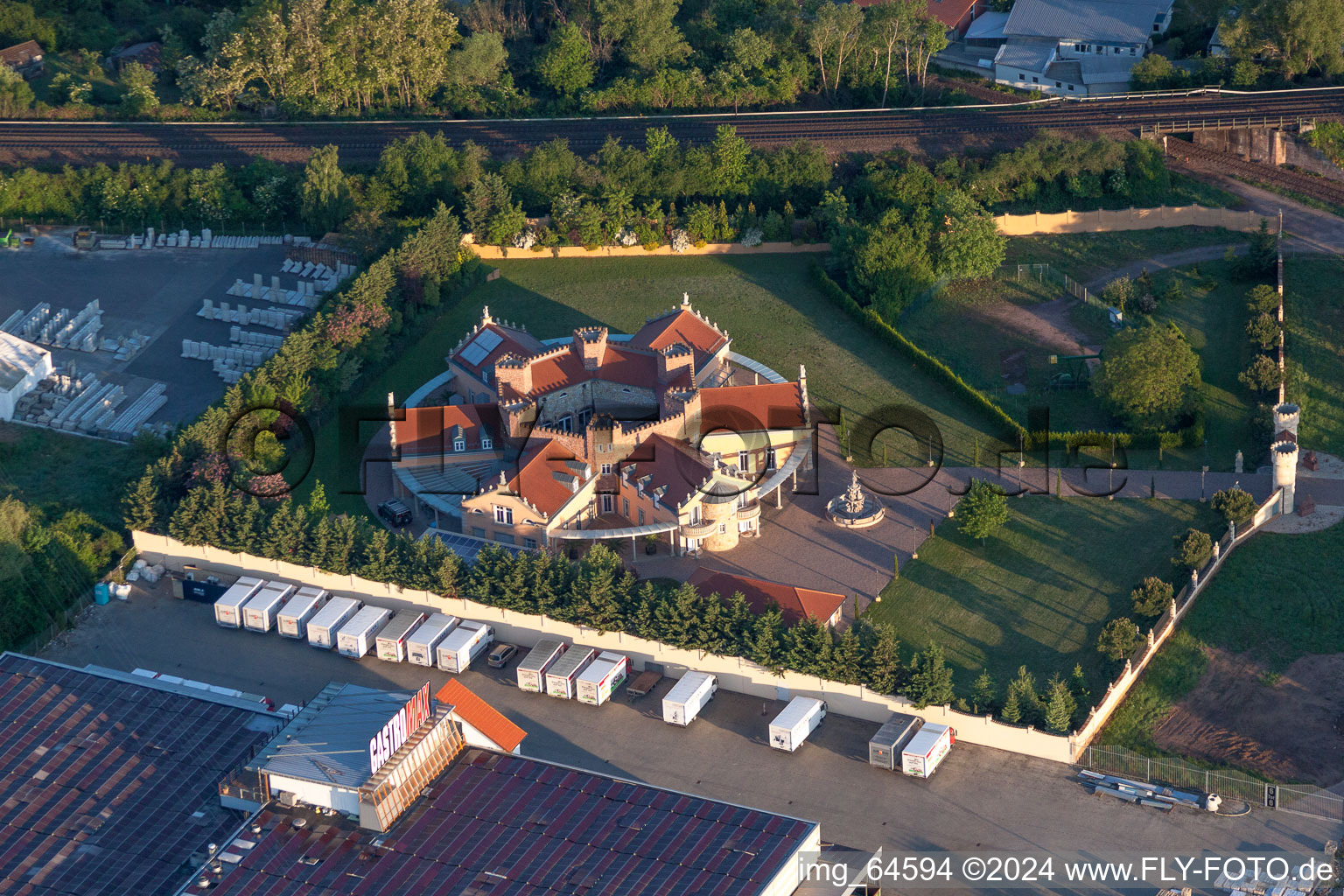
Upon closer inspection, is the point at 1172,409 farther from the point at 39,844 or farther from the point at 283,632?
the point at 39,844

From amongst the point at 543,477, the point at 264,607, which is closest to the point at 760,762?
the point at 543,477

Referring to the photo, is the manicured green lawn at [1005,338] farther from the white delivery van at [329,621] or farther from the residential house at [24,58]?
the residential house at [24,58]

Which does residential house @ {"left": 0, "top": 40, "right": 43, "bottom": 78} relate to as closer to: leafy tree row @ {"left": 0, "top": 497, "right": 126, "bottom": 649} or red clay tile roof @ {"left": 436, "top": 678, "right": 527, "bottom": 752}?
leafy tree row @ {"left": 0, "top": 497, "right": 126, "bottom": 649}

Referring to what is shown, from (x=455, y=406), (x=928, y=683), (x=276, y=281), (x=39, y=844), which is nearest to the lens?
(x=39, y=844)

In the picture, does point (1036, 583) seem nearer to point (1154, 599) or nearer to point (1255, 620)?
point (1154, 599)

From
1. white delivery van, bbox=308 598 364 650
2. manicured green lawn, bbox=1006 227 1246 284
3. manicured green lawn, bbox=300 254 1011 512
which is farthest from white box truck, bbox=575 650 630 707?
manicured green lawn, bbox=1006 227 1246 284

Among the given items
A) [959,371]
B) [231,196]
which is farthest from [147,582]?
[959,371]
